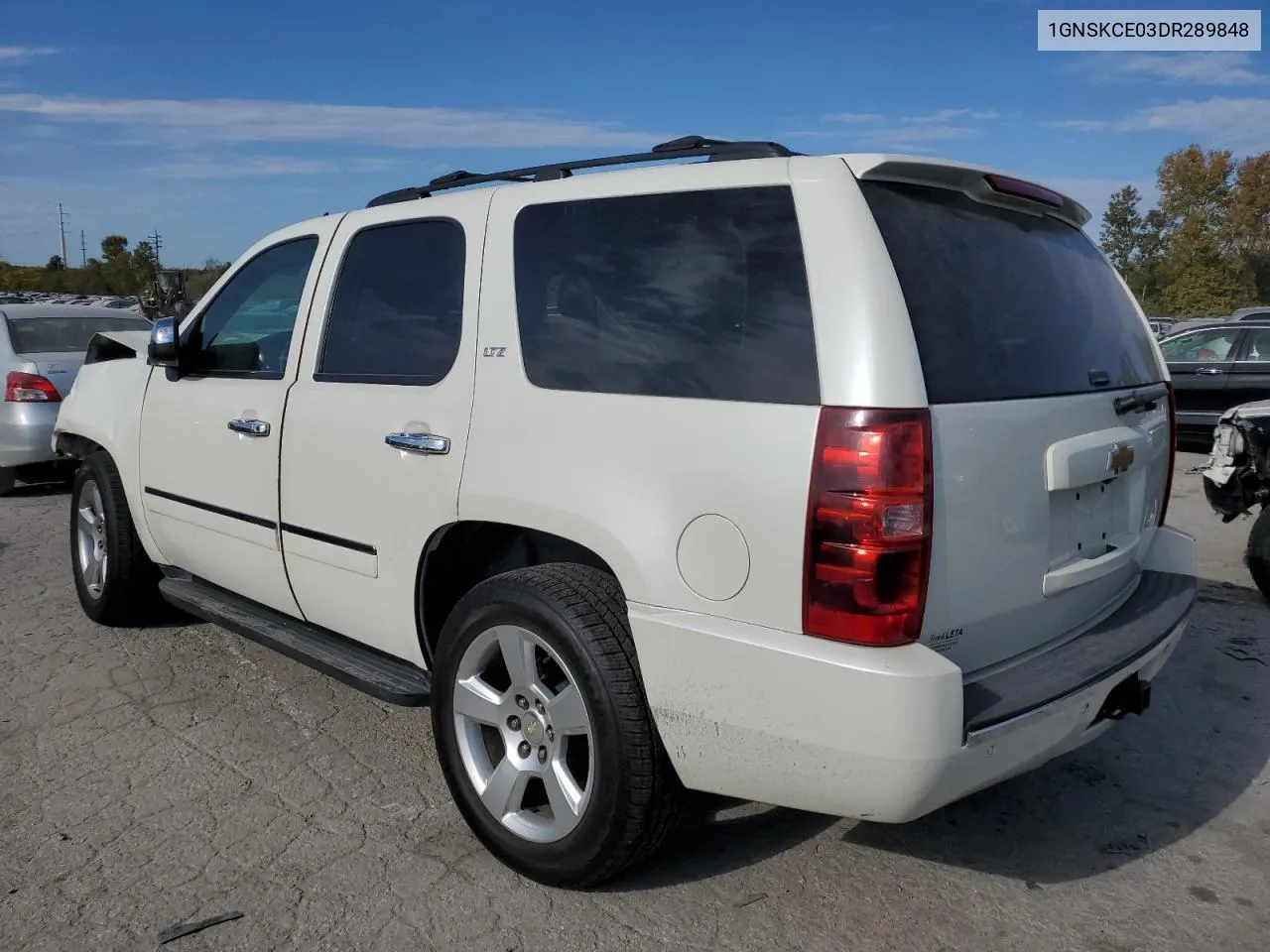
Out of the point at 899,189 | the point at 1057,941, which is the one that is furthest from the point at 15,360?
the point at 1057,941

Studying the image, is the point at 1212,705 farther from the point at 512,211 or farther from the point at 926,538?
the point at 512,211

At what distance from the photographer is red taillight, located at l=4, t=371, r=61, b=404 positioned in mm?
8367

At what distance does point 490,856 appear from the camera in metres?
3.04

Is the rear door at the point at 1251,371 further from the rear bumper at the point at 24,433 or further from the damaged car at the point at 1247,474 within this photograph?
the rear bumper at the point at 24,433

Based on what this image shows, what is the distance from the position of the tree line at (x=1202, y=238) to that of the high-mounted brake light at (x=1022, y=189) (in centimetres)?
5129

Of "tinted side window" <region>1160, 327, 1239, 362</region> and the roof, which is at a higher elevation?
the roof

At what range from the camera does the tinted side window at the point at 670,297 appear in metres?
2.46

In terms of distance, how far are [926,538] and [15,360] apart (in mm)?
8442

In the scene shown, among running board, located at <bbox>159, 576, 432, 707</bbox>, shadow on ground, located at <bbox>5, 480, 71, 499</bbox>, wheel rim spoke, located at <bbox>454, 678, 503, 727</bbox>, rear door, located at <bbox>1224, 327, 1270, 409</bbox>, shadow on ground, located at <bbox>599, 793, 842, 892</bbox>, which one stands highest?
rear door, located at <bbox>1224, 327, 1270, 409</bbox>

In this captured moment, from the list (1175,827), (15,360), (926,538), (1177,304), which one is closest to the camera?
(926,538)

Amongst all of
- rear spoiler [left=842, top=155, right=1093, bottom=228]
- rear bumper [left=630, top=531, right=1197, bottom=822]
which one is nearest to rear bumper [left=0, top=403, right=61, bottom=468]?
rear bumper [left=630, top=531, right=1197, bottom=822]

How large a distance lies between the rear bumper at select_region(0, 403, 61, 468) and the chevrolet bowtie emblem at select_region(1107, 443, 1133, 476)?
8094 mm

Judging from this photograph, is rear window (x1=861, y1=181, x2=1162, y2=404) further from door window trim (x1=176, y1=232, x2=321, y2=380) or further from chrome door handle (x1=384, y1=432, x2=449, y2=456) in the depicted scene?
door window trim (x1=176, y1=232, x2=321, y2=380)

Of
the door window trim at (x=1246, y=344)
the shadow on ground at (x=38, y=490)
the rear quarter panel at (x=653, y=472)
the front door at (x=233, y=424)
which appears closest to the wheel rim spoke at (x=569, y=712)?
the rear quarter panel at (x=653, y=472)
